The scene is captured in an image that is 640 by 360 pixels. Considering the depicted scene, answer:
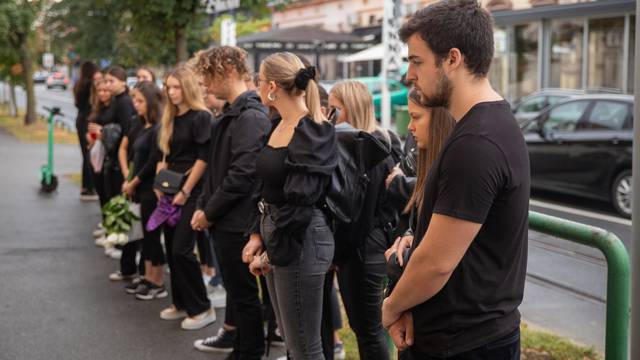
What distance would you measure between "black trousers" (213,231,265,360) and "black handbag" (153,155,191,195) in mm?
917

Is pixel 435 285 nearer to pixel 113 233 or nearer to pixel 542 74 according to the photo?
pixel 113 233

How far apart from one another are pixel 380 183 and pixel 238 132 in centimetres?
101

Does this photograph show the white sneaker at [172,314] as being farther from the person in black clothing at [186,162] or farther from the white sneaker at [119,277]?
the white sneaker at [119,277]

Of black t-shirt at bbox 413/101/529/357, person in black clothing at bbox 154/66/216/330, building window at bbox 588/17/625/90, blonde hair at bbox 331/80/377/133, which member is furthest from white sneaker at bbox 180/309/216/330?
building window at bbox 588/17/625/90

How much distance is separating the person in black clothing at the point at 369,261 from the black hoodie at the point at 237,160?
0.70 metres

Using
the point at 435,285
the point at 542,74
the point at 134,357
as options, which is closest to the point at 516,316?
the point at 435,285

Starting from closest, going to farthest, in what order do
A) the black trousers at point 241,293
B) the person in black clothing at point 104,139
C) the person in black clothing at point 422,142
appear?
the person in black clothing at point 422,142 → the black trousers at point 241,293 → the person in black clothing at point 104,139

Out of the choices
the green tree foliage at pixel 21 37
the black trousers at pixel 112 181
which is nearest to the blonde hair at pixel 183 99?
the black trousers at pixel 112 181

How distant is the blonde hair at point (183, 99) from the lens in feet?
19.2

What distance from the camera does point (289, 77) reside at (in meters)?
3.94

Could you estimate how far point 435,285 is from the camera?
2514 millimetres

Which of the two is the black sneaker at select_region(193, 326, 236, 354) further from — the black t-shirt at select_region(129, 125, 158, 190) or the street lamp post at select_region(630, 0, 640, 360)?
the street lamp post at select_region(630, 0, 640, 360)

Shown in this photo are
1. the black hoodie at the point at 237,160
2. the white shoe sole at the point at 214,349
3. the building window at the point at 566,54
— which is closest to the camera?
the black hoodie at the point at 237,160

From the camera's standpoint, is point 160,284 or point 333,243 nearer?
point 333,243
